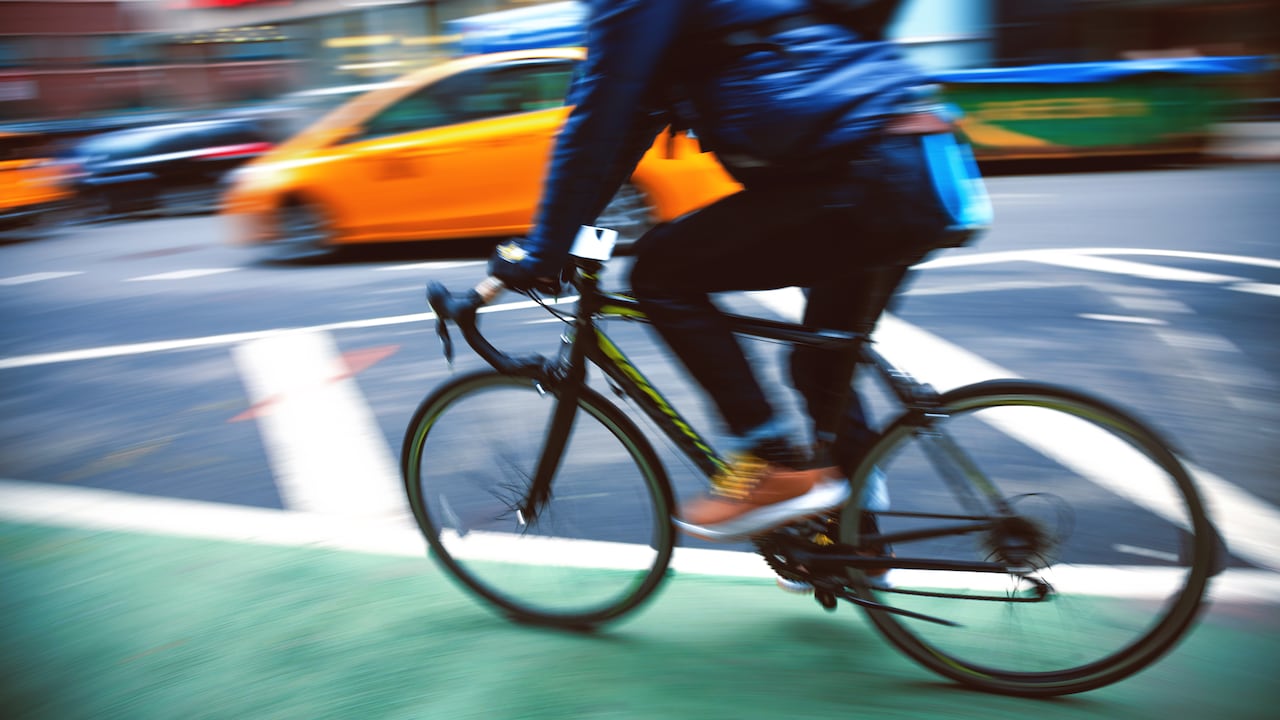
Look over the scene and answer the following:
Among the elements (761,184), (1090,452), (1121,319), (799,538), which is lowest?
(799,538)

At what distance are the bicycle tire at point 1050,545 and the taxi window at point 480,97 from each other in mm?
6150

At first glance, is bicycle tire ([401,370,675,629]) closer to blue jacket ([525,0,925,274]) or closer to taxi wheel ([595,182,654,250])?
blue jacket ([525,0,925,274])

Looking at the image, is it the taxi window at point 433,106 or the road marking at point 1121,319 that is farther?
the taxi window at point 433,106

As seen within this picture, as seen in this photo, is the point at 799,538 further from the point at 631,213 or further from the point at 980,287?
the point at 631,213

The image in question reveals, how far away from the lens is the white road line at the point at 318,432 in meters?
3.94

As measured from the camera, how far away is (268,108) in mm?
14945

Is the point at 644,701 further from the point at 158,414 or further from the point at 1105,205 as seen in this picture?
the point at 1105,205

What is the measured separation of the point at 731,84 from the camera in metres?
2.11

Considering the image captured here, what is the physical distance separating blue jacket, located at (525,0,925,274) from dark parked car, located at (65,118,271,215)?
42.6 ft

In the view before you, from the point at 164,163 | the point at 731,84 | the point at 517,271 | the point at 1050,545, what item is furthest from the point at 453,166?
the point at 164,163

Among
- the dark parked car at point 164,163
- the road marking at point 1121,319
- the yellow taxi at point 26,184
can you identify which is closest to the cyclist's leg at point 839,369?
the road marking at point 1121,319

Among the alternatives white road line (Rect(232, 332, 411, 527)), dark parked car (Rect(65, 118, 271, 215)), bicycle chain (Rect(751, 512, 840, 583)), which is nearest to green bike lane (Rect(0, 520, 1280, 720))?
bicycle chain (Rect(751, 512, 840, 583))

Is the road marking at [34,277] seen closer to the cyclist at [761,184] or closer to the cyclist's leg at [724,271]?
the cyclist at [761,184]

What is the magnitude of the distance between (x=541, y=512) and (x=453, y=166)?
5.82 metres
